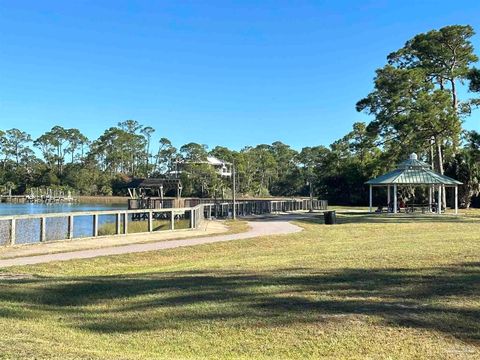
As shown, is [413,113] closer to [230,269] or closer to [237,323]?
[230,269]

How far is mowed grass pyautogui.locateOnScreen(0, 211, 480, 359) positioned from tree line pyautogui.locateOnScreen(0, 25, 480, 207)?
19418 mm

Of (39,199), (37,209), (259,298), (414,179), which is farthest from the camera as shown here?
(39,199)

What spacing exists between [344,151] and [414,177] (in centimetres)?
3827

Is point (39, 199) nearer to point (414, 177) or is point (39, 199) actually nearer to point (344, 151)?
point (344, 151)

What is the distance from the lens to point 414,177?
38.4 m

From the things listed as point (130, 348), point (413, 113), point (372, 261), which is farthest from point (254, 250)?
point (413, 113)

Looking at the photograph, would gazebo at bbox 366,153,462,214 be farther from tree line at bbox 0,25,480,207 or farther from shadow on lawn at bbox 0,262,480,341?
shadow on lawn at bbox 0,262,480,341

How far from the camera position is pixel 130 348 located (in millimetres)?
5668

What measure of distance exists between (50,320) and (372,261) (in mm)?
6923

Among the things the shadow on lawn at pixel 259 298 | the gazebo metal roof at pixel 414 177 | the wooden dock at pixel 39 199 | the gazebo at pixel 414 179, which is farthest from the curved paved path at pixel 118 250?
the wooden dock at pixel 39 199

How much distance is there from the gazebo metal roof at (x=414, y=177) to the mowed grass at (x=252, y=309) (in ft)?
87.9

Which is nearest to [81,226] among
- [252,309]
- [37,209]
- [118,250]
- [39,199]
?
[118,250]

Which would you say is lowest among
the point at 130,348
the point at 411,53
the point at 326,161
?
the point at 130,348

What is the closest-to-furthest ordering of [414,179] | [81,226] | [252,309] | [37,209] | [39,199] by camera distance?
[252,309], [81,226], [414,179], [37,209], [39,199]
